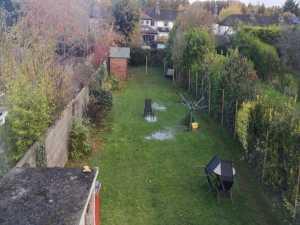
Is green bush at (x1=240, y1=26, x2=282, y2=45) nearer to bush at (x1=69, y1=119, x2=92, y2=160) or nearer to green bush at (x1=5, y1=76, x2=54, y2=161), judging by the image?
bush at (x1=69, y1=119, x2=92, y2=160)

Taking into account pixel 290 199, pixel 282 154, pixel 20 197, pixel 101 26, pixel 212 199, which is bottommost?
pixel 212 199

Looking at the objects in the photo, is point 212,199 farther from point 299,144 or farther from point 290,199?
point 299,144

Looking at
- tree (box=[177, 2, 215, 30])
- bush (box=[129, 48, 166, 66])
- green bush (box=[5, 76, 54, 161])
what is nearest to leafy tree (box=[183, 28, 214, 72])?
tree (box=[177, 2, 215, 30])

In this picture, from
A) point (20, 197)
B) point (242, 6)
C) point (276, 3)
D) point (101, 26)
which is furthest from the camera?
point (242, 6)

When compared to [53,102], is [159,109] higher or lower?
lower

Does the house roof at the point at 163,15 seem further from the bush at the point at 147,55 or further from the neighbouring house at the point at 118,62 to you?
the neighbouring house at the point at 118,62

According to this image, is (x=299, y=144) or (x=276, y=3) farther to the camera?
(x=276, y=3)

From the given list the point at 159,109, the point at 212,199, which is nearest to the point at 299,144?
the point at 212,199
